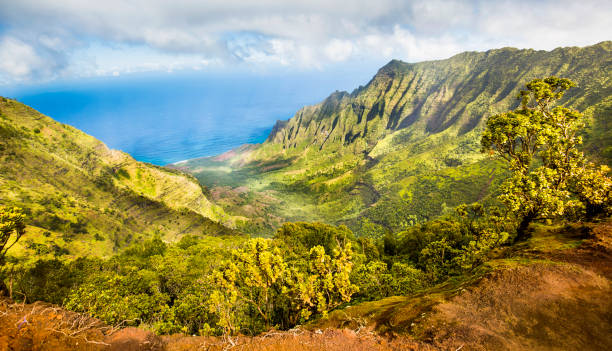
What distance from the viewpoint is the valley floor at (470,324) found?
30.3ft

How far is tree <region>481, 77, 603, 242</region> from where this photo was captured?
1820 cm

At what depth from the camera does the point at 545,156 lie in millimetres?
20578

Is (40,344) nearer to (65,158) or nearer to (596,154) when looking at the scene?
(65,158)

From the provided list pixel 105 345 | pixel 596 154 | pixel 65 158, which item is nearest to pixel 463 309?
pixel 105 345

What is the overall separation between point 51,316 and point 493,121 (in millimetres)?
30582

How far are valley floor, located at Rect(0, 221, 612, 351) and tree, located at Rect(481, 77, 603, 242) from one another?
4.30m

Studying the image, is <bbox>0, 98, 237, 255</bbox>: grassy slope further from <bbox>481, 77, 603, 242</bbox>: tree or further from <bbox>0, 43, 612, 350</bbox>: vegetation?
<bbox>481, 77, 603, 242</bbox>: tree

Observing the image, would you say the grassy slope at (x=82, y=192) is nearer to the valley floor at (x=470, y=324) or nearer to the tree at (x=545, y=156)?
the valley floor at (x=470, y=324)

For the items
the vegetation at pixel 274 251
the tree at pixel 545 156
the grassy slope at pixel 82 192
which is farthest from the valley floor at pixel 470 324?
the grassy slope at pixel 82 192

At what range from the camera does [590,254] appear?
14.4 metres

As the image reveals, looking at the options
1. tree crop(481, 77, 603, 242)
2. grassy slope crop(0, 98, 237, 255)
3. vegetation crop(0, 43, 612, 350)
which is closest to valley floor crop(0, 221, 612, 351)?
vegetation crop(0, 43, 612, 350)

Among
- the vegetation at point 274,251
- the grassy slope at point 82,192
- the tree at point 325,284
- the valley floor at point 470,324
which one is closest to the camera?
the valley floor at point 470,324

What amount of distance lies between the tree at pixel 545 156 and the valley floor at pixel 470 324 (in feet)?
14.1

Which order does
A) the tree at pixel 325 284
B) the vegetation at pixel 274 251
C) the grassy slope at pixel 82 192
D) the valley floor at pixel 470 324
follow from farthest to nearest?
1. the grassy slope at pixel 82 192
2. the vegetation at pixel 274 251
3. the tree at pixel 325 284
4. the valley floor at pixel 470 324
